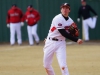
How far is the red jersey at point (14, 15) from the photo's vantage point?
20.1 meters

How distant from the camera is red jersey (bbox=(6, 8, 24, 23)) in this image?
20.1 m

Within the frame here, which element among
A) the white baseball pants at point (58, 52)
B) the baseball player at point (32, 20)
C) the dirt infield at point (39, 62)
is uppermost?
the white baseball pants at point (58, 52)

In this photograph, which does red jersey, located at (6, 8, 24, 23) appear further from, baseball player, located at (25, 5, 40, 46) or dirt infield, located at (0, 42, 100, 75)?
dirt infield, located at (0, 42, 100, 75)

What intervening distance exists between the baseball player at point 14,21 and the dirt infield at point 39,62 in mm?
2990

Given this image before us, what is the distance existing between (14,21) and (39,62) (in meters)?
6.77

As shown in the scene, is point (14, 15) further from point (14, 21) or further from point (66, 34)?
point (66, 34)

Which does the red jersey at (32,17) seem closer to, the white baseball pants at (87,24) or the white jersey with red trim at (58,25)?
the white baseball pants at (87,24)

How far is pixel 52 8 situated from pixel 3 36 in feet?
10.3

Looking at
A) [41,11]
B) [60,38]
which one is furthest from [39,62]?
[41,11]

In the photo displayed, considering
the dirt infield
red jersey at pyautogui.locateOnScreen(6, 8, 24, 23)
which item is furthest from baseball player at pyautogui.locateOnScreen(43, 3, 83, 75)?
red jersey at pyautogui.locateOnScreen(6, 8, 24, 23)

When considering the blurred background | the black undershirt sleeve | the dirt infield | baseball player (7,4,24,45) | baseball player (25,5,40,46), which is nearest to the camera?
the black undershirt sleeve

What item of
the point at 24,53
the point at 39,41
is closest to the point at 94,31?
the point at 39,41

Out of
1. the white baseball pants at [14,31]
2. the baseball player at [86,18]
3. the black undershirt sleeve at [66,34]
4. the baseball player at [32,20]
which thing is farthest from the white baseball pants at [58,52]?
the baseball player at [86,18]

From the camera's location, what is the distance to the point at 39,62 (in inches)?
540
